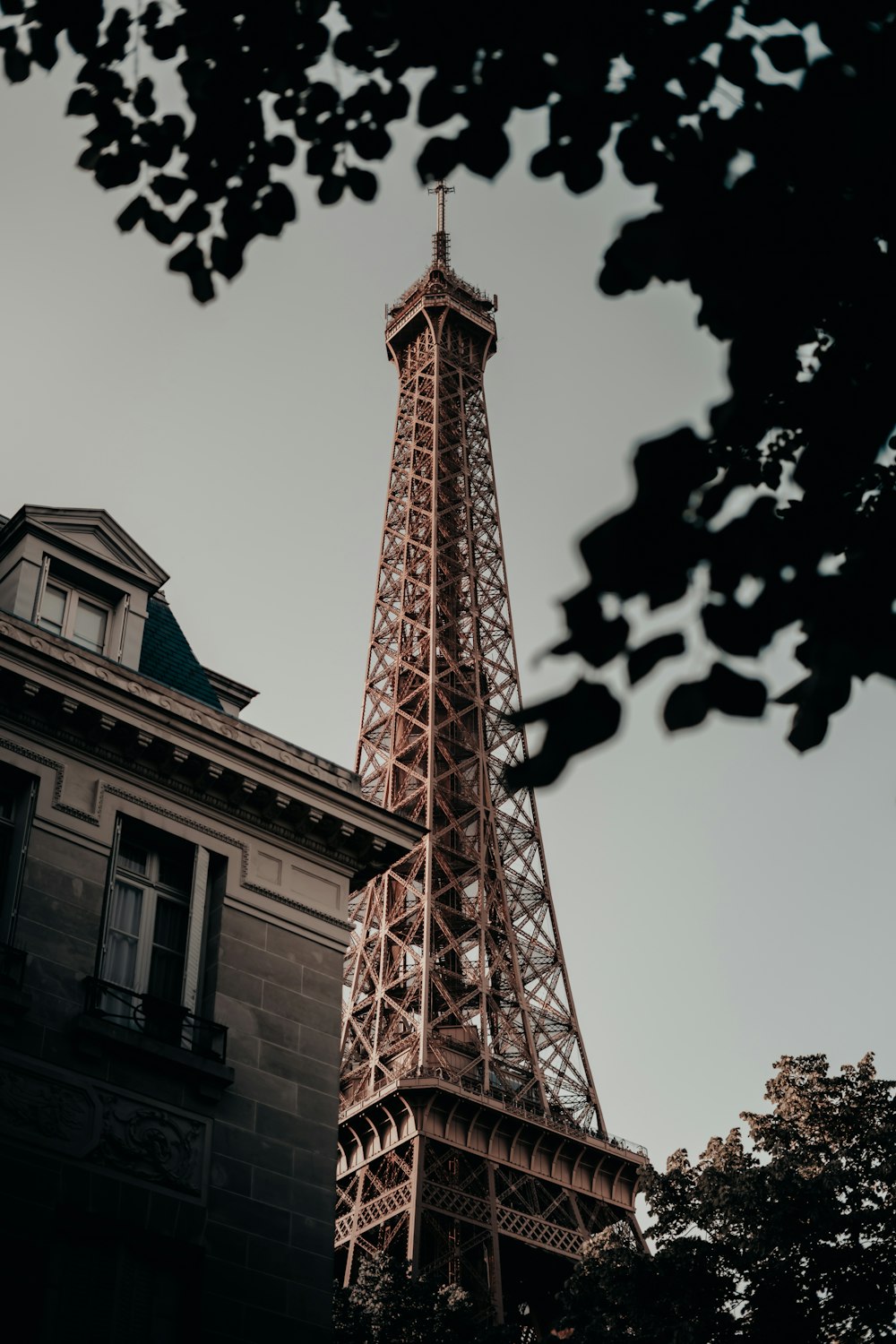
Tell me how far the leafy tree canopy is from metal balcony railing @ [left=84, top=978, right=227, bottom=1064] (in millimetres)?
10402

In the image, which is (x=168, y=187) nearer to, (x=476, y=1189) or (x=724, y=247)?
(x=724, y=247)

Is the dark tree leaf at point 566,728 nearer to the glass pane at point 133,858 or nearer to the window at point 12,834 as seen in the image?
the window at point 12,834

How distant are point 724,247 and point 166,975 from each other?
12984mm

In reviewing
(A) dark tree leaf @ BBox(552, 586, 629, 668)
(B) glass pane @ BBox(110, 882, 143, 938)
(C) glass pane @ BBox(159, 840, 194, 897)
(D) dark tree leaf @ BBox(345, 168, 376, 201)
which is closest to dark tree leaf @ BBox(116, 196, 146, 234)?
(D) dark tree leaf @ BBox(345, 168, 376, 201)

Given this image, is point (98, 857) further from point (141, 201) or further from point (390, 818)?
point (141, 201)

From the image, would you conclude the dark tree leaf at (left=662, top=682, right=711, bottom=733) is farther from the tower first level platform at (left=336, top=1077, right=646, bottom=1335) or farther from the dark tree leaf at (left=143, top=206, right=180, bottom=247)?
the tower first level platform at (left=336, top=1077, right=646, bottom=1335)

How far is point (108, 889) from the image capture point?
17.2m

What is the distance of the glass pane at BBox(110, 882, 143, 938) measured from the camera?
17.3m

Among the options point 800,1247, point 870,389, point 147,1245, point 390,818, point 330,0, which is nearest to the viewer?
point 870,389

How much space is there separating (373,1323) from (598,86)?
28342 millimetres

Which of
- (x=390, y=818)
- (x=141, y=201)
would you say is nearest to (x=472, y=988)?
(x=390, y=818)

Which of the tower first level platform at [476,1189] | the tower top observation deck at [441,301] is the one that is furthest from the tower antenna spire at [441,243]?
the tower first level platform at [476,1189]

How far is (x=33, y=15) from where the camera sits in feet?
27.1

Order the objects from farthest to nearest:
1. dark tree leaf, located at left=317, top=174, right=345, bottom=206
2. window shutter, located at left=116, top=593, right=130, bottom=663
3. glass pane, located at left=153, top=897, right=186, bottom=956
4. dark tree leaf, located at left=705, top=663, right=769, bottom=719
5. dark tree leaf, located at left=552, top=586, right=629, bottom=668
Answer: window shutter, located at left=116, top=593, right=130, bottom=663, glass pane, located at left=153, top=897, right=186, bottom=956, dark tree leaf, located at left=317, top=174, right=345, bottom=206, dark tree leaf, located at left=552, top=586, right=629, bottom=668, dark tree leaf, located at left=705, top=663, right=769, bottom=719
